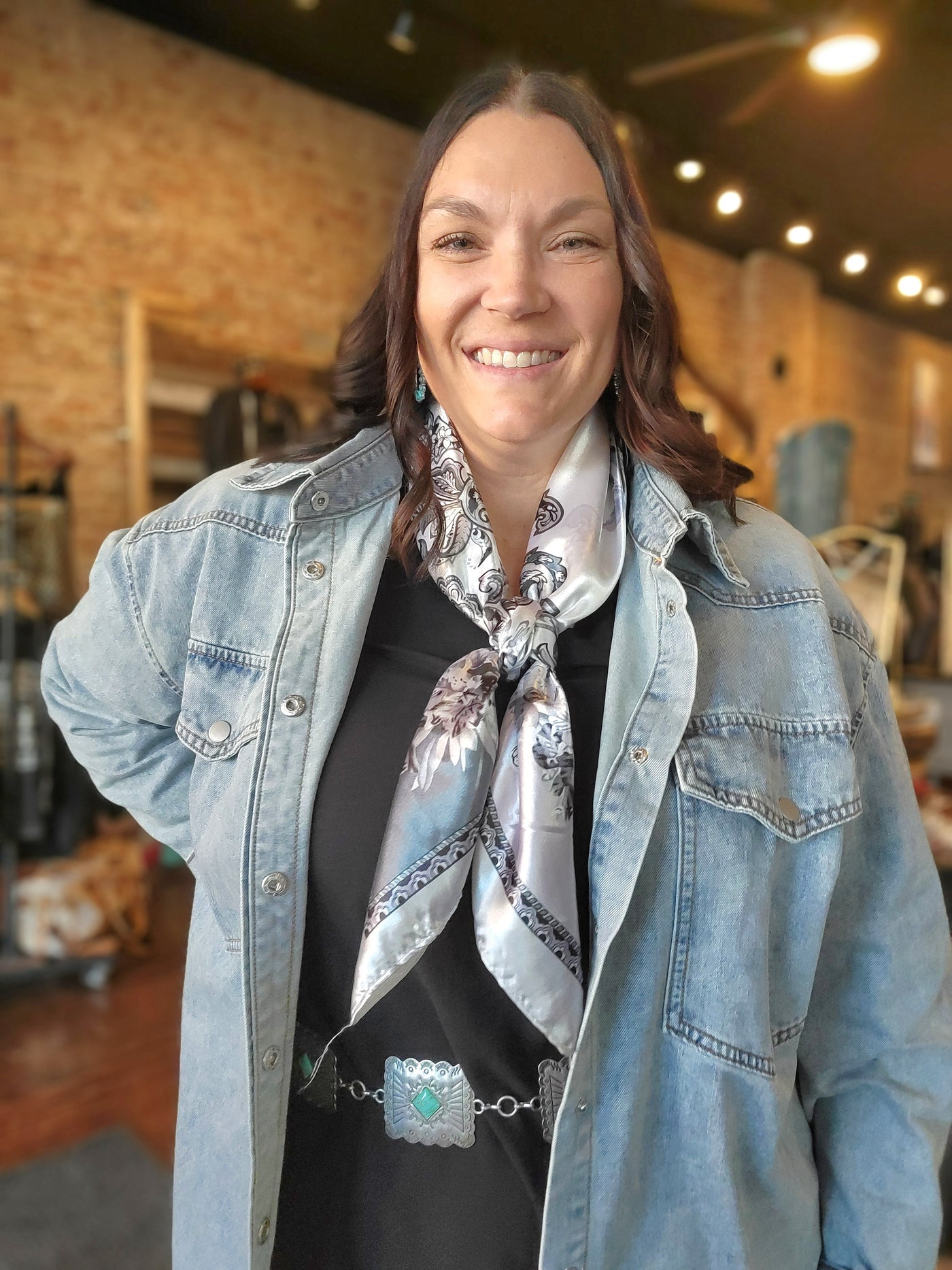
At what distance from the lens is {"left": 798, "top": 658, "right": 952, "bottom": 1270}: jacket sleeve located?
42.4 inches

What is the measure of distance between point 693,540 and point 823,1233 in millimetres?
824

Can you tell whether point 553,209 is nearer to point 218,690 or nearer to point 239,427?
point 218,690

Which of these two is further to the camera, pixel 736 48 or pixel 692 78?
pixel 692 78

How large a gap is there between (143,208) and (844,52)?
3407mm

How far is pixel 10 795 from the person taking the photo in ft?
11.6

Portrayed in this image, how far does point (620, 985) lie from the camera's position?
987 mm

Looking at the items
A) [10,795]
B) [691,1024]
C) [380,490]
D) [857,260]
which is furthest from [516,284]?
[857,260]

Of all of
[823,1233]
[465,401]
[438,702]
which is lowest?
[823,1233]

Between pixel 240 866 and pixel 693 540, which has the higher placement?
pixel 693 540

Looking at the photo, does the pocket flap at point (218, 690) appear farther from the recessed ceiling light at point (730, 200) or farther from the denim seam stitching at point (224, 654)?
the recessed ceiling light at point (730, 200)

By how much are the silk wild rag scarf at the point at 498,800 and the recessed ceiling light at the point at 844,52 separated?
4060 mm

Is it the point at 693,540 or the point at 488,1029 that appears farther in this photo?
the point at 693,540

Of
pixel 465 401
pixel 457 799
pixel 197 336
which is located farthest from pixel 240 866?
pixel 197 336

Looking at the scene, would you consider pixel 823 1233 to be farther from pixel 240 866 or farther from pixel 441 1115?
pixel 240 866
